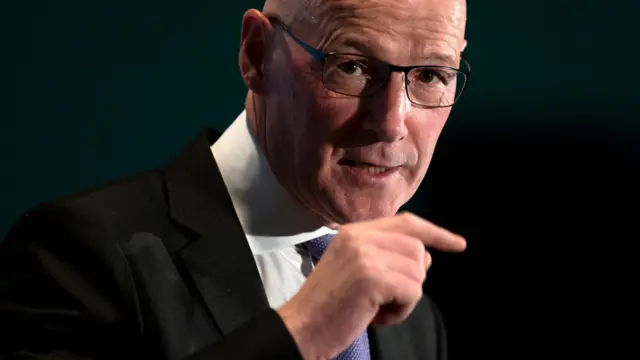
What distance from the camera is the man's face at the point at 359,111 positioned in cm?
121

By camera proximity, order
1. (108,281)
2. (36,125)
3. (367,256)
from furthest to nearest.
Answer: (36,125) < (108,281) < (367,256)

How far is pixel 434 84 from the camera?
49.9 inches

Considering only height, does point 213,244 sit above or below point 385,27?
below

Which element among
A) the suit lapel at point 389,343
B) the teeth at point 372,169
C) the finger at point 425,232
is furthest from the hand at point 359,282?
the suit lapel at point 389,343

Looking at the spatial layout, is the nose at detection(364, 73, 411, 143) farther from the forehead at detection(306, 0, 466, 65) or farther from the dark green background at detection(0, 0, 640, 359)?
the dark green background at detection(0, 0, 640, 359)

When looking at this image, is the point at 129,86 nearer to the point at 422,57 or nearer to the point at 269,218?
the point at 269,218

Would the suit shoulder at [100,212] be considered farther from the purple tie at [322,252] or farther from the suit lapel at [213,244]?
the purple tie at [322,252]

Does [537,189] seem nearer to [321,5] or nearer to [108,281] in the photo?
[321,5]

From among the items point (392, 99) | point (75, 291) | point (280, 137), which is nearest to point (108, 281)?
point (75, 291)

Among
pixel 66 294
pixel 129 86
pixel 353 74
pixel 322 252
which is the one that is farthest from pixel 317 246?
pixel 129 86

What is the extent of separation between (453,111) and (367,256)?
0.90 meters

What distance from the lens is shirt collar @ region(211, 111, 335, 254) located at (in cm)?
134

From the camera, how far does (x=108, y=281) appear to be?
1167 millimetres

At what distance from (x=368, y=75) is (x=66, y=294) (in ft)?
1.50
